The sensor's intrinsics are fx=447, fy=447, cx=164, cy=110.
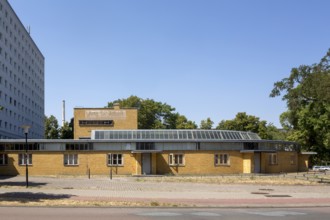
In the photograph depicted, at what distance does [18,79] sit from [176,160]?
170 ft

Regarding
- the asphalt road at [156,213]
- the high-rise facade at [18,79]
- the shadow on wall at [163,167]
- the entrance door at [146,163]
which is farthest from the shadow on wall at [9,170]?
the asphalt road at [156,213]

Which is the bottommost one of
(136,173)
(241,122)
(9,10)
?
(136,173)

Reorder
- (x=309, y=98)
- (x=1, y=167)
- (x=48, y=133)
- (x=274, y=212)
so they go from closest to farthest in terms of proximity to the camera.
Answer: (x=274, y=212), (x=309, y=98), (x=1, y=167), (x=48, y=133)

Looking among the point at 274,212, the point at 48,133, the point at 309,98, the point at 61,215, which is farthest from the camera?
the point at 48,133

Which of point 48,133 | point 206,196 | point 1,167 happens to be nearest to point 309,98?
point 206,196

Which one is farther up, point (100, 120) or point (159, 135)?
point (100, 120)

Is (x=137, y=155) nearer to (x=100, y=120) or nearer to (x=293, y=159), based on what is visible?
(x=100, y=120)

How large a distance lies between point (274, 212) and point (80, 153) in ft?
114

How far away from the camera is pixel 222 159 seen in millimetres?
52062

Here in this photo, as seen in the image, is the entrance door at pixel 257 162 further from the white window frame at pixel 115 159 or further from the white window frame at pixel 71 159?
the white window frame at pixel 71 159

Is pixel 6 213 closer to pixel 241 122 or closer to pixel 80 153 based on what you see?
pixel 80 153

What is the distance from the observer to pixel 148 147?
51312mm

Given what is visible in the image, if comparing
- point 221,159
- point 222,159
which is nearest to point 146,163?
point 221,159

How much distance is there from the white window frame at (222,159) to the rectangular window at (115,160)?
1082cm
